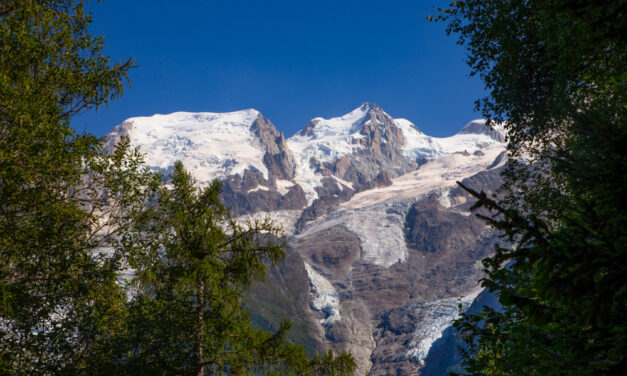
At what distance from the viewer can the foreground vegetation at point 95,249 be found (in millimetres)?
8422

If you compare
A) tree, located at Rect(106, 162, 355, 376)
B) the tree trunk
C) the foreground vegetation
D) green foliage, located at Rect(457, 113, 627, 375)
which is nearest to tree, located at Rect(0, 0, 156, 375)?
the foreground vegetation

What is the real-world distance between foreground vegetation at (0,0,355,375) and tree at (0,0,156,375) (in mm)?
28

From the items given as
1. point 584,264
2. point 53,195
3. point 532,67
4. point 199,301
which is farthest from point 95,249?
point 532,67

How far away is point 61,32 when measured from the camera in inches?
399

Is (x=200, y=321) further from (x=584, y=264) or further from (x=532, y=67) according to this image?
(x=532, y=67)

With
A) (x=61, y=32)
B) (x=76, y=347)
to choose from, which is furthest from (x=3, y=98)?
(x=76, y=347)

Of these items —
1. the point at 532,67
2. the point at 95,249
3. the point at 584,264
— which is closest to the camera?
the point at 584,264

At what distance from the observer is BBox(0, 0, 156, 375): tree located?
8.20 metres

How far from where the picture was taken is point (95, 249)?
1005 centimetres

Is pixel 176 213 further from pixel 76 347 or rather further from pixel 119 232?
pixel 76 347

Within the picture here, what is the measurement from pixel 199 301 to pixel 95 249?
2.87 metres

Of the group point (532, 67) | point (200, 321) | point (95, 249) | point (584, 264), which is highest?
point (532, 67)

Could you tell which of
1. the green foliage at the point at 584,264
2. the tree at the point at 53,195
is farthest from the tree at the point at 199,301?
the green foliage at the point at 584,264

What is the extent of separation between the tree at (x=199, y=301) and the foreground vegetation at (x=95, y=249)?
0.03 metres
